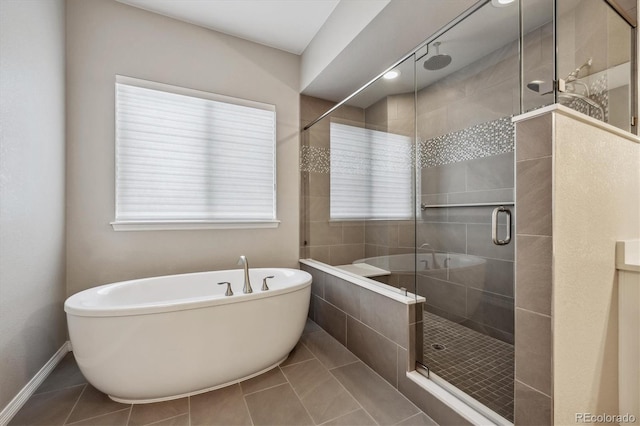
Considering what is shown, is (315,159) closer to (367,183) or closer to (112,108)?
(367,183)

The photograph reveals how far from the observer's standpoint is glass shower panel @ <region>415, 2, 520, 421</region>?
176cm

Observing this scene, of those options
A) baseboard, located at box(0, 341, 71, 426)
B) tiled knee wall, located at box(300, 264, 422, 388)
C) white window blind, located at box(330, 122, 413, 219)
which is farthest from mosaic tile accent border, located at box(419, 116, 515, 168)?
baseboard, located at box(0, 341, 71, 426)

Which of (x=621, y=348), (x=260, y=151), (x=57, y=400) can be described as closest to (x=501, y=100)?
(x=621, y=348)

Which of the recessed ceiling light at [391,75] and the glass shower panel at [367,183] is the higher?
the recessed ceiling light at [391,75]

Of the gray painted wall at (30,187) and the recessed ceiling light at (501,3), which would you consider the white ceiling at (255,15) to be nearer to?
the gray painted wall at (30,187)

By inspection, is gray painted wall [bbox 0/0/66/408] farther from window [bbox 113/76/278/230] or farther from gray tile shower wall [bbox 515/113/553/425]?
gray tile shower wall [bbox 515/113/553/425]

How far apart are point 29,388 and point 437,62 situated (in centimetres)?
331

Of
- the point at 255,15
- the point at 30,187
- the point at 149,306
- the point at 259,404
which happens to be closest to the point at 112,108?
the point at 30,187

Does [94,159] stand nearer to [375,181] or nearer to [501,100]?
[375,181]

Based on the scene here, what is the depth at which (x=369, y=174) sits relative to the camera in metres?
2.36

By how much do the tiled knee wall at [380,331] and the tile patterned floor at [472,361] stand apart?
0.47 ft

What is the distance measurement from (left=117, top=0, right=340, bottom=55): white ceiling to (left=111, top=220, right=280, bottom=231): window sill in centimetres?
176

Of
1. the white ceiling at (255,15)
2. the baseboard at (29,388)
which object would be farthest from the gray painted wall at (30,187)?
the white ceiling at (255,15)

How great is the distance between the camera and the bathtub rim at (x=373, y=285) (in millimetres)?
1661
